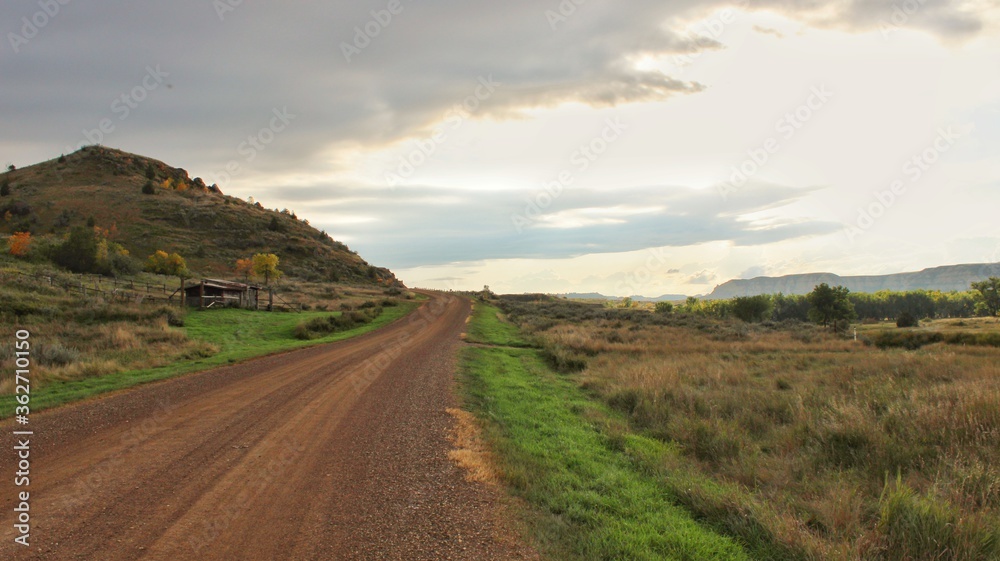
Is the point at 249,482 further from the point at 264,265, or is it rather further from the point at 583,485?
the point at 264,265

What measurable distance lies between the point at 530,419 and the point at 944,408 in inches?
321

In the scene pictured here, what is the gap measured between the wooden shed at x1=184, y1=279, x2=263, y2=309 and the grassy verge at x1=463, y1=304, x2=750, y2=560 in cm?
A: 2978

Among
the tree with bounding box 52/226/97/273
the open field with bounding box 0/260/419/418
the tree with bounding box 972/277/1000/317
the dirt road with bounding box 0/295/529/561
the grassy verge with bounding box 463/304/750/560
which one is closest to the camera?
the dirt road with bounding box 0/295/529/561

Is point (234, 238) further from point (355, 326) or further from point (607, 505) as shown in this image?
point (607, 505)

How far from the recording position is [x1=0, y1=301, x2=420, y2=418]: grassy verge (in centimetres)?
1065

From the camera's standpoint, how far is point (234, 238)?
291 feet

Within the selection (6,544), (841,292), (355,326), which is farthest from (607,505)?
(841,292)

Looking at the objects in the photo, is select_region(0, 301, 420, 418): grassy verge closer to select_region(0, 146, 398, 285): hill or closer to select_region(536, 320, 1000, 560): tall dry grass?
select_region(536, 320, 1000, 560): tall dry grass

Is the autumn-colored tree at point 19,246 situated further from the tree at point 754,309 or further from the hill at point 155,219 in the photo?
the tree at point 754,309

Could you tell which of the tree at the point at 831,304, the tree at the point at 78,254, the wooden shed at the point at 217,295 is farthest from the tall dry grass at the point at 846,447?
the tree at the point at 78,254

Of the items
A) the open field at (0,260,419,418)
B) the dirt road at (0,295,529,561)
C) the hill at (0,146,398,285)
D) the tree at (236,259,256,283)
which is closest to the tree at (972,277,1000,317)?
the hill at (0,146,398,285)

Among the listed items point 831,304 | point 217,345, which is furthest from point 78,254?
point 831,304

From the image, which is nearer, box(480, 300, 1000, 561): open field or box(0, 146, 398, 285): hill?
box(480, 300, 1000, 561): open field

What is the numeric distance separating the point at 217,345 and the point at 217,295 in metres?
18.6
